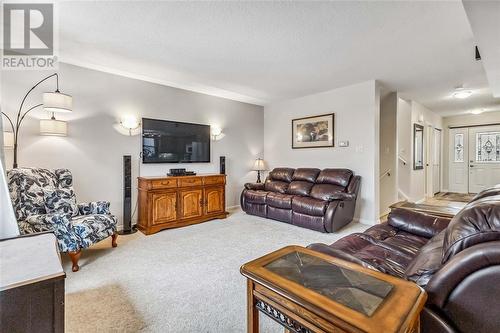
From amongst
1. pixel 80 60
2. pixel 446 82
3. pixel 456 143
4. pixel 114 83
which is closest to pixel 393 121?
pixel 446 82

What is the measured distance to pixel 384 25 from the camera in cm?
228

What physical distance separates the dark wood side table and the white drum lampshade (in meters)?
2.11

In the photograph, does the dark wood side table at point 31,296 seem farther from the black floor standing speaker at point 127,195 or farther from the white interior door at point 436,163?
the white interior door at point 436,163

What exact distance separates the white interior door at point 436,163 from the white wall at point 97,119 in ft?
20.5

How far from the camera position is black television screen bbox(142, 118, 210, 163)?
3895mm

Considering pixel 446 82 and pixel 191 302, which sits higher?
pixel 446 82

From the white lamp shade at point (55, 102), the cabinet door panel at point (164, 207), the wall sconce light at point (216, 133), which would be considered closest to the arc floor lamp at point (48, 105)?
the white lamp shade at point (55, 102)

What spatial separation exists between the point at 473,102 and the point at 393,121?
237 cm

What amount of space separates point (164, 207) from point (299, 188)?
2307 mm

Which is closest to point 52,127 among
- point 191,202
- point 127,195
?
point 127,195

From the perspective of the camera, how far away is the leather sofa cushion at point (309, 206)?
3.54 meters

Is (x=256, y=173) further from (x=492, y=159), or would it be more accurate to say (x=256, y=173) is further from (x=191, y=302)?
(x=492, y=159)

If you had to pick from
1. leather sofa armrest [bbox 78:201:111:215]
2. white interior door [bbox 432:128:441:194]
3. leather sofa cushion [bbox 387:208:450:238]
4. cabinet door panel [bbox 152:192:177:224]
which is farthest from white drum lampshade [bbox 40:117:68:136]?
white interior door [bbox 432:128:441:194]

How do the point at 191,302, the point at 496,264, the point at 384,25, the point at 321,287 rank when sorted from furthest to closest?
the point at 384,25 < the point at 191,302 < the point at 321,287 < the point at 496,264
